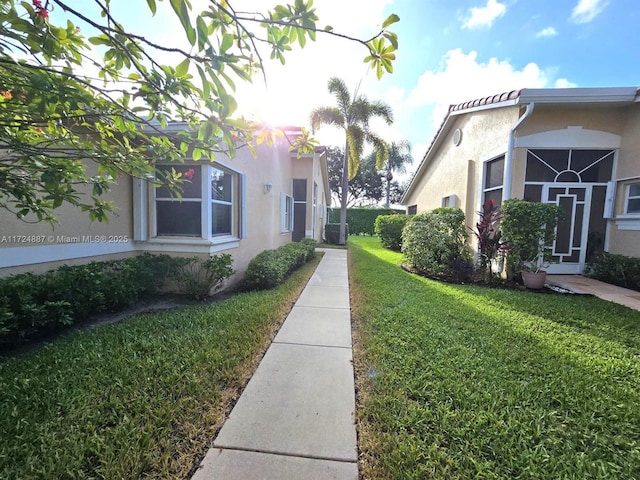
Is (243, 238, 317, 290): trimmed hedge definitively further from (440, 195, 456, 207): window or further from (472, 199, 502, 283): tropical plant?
(440, 195, 456, 207): window

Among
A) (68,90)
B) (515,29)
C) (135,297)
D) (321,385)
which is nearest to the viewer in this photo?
(68,90)

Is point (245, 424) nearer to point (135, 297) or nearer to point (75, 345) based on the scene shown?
point (75, 345)

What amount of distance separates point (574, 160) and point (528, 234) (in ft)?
9.80

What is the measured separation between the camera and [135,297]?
4969mm

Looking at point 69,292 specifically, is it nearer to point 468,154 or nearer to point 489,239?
point 489,239

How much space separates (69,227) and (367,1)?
525cm

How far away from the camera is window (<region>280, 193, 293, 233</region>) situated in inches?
440

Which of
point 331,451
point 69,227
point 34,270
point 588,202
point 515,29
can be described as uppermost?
point 515,29

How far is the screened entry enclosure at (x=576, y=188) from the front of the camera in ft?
24.8

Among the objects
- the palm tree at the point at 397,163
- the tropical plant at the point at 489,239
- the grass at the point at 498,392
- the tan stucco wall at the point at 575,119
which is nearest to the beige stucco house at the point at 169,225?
the grass at the point at 498,392

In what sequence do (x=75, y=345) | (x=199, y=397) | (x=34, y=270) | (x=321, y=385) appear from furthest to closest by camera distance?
(x=34, y=270) < (x=75, y=345) < (x=321, y=385) < (x=199, y=397)

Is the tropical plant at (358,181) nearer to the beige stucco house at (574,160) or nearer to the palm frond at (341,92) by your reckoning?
the palm frond at (341,92)

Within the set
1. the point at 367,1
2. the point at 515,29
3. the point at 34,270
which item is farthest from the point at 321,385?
the point at 515,29

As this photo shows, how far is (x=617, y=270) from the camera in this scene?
6926mm
